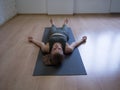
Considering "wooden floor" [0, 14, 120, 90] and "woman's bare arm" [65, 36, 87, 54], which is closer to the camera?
"wooden floor" [0, 14, 120, 90]

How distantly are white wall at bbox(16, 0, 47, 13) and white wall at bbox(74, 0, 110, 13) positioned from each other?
3.60ft

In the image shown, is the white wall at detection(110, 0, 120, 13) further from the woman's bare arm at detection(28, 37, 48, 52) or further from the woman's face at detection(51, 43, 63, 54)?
the woman's face at detection(51, 43, 63, 54)

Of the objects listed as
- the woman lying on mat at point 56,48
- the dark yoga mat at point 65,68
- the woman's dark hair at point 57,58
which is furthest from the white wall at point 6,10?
the woman's dark hair at point 57,58

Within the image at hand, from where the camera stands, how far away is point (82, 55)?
8.32 ft

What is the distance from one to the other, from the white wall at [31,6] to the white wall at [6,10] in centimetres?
26

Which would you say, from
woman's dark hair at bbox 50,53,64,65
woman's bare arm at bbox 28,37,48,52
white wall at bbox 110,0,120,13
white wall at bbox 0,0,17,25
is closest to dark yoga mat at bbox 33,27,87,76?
woman's dark hair at bbox 50,53,64,65

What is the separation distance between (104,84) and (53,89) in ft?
1.91

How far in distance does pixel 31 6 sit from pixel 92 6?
203cm

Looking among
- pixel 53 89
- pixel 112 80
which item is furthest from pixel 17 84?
pixel 112 80

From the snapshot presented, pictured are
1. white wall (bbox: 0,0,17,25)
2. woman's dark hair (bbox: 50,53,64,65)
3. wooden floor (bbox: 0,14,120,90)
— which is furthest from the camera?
white wall (bbox: 0,0,17,25)

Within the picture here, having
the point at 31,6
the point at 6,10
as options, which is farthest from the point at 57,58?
the point at 31,6

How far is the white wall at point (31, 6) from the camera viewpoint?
534 centimetres

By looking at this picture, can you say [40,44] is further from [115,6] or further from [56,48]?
[115,6]

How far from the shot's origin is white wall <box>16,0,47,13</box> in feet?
17.5
